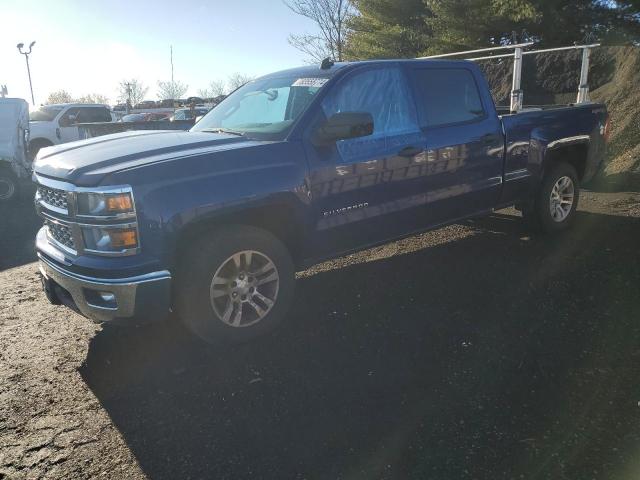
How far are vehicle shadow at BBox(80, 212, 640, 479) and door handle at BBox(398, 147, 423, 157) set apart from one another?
3.93ft

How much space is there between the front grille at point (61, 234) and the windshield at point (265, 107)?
150cm

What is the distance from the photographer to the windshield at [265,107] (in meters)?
4.01

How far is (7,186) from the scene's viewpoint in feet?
34.2

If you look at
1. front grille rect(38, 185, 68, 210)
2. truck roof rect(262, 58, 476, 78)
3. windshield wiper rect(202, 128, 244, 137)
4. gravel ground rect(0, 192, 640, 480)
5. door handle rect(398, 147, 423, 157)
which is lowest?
gravel ground rect(0, 192, 640, 480)

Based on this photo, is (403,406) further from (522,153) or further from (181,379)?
(522,153)

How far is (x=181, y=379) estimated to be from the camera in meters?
3.30

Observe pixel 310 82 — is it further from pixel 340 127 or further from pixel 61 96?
pixel 61 96

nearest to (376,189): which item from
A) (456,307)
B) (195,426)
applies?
(456,307)

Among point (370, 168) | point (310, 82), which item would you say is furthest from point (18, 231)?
point (370, 168)

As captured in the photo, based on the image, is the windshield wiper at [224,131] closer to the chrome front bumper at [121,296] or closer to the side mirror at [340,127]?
the side mirror at [340,127]

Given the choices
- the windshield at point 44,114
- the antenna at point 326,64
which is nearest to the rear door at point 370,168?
the antenna at point 326,64

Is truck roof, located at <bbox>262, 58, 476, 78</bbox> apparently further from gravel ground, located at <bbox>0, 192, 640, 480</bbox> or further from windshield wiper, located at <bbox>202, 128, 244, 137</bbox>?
gravel ground, located at <bbox>0, 192, 640, 480</bbox>

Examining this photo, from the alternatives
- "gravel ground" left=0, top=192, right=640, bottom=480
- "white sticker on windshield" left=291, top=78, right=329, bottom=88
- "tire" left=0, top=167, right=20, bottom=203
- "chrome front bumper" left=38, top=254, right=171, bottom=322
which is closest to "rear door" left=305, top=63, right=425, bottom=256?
"white sticker on windshield" left=291, top=78, right=329, bottom=88

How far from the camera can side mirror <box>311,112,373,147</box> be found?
3719mm
